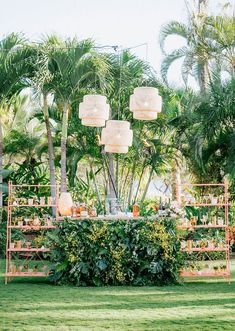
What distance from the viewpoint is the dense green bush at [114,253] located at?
26.1 ft

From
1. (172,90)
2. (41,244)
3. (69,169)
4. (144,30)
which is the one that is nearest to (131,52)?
(172,90)

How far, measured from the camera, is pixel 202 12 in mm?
13742

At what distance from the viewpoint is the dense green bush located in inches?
313

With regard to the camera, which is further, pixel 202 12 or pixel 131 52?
pixel 202 12

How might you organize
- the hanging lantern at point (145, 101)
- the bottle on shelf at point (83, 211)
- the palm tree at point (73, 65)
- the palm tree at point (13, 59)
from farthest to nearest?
1. the palm tree at point (13, 59)
2. the palm tree at point (73, 65)
3. the bottle on shelf at point (83, 211)
4. the hanging lantern at point (145, 101)

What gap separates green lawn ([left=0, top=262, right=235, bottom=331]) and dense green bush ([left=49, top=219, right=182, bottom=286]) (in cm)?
27

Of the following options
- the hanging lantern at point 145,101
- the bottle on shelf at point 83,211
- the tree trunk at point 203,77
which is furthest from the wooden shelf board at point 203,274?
the tree trunk at point 203,77

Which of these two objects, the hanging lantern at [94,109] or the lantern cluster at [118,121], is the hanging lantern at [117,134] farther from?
the hanging lantern at [94,109]

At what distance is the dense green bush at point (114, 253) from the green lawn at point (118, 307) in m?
0.27

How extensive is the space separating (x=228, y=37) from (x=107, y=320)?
27.7ft

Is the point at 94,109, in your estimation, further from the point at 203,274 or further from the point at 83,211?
the point at 203,274

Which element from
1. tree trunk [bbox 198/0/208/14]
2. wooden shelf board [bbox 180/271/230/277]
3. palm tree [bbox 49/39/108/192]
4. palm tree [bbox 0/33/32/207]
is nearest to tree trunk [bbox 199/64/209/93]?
tree trunk [bbox 198/0/208/14]

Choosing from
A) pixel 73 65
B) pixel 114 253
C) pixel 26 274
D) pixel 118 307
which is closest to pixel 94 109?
pixel 114 253

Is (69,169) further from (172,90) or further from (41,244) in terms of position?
(41,244)
